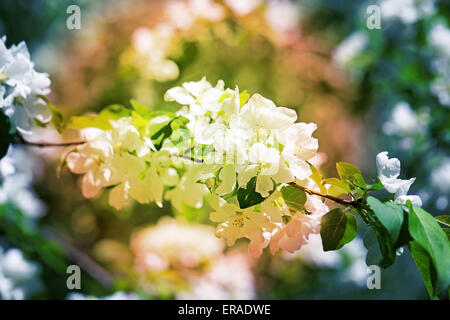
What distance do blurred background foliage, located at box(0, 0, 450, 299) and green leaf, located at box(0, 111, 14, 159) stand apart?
8 centimetres

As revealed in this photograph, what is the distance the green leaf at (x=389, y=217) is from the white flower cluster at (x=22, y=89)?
345mm

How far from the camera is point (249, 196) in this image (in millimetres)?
340

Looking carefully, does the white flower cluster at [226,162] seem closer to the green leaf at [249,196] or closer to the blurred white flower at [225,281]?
the green leaf at [249,196]

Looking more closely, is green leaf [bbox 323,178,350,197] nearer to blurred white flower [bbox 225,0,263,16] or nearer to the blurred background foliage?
the blurred background foliage

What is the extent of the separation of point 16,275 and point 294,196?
55 centimetres

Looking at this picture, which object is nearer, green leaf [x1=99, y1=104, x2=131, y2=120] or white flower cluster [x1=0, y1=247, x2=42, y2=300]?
green leaf [x1=99, y1=104, x2=131, y2=120]

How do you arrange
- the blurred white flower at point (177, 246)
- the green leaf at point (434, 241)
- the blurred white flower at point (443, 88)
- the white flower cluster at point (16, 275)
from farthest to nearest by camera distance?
the blurred white flower at point (177, 246) < the blurred white flower at point (443, 88) < the white flower cluster at point (16, 275) < the green leaf at point (434, 241)

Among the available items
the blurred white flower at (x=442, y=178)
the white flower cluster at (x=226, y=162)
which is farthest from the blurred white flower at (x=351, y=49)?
the white flower cluster at (x=226, y=162)

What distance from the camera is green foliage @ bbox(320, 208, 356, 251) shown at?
359mm

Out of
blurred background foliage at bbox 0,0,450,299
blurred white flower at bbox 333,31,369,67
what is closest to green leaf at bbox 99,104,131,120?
blurred background foliage at bbox 0,0,450,299

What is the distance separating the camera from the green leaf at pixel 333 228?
14.1 inches

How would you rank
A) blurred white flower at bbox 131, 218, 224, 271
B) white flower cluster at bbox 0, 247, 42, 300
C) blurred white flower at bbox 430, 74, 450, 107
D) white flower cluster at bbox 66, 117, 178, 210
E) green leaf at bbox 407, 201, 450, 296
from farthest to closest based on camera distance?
blurred white flower at bbox 131, 218, 224, 271 → blurred white flower at bbox 430, 74, 450, 107 → white flower cluster at bbox 0, 247, 42, 300 → white flower cluster at bbox 66, 117, 178, 210 → green leaf at bbox 407, 201, 450, 296

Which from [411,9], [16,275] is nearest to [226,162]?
[16,275]
